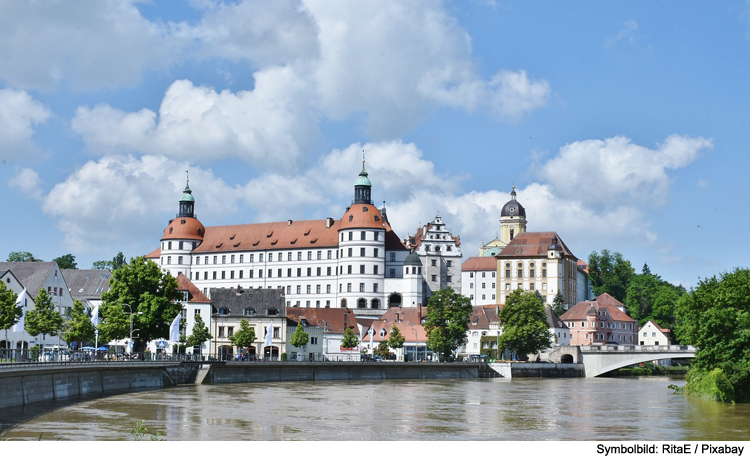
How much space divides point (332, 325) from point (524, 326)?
71.3 feet

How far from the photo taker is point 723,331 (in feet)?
175

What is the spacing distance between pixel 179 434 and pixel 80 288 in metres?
76.9

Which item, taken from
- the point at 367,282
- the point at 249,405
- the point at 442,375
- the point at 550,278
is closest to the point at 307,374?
the point at 442,375

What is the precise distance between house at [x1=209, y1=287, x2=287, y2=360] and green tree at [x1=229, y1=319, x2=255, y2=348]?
4.12 meters

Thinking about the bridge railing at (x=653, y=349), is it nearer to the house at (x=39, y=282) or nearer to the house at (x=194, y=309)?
the house at (x=194, y=309)

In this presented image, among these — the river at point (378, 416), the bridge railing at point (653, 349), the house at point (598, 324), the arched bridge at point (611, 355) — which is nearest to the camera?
the river at point (378, 416)

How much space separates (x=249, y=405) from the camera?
51375 mm

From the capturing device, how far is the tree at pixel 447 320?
4177 inches

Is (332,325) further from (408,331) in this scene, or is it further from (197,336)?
(197,336)

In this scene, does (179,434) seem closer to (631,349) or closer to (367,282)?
(631,349)

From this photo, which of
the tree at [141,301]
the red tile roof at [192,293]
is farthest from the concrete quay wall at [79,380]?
the red tile roof at [192,293]

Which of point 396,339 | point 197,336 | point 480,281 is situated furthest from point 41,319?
point 480,281

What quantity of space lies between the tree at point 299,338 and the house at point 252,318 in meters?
2.67

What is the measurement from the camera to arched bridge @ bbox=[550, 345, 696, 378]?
103m
